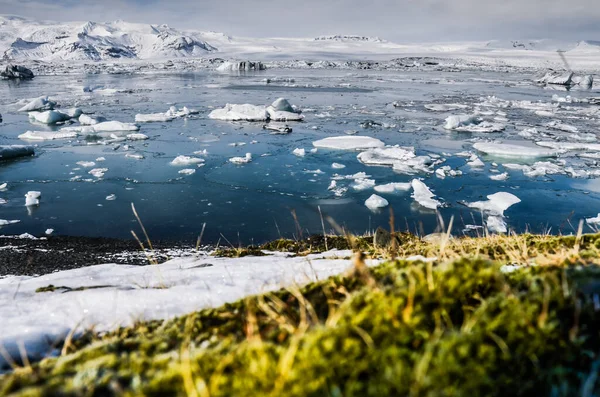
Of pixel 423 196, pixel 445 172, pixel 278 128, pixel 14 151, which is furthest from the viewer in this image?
pixel 278 128

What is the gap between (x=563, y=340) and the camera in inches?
42.3

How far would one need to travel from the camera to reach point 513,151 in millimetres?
13344

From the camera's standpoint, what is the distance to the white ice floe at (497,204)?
935 cm

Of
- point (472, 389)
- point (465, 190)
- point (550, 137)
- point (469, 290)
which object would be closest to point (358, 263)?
point (469, 290)

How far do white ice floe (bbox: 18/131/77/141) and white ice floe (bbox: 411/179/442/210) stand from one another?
15646mm

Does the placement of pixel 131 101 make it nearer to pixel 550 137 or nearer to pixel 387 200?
pixel 387 200

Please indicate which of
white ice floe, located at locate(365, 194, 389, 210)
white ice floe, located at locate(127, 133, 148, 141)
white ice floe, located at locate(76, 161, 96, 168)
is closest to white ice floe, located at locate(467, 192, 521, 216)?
white ice floe, located at locate(365, 194, 389, 210)

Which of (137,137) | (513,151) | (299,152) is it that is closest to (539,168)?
(513,151)

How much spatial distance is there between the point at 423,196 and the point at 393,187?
1.03m

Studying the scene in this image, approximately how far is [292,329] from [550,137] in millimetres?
18213

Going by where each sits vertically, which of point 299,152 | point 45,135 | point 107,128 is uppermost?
point 107,128

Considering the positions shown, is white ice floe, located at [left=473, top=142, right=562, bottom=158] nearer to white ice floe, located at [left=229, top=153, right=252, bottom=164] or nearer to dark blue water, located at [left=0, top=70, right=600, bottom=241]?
dark blue water, located at [left=0, top=70, right=600, bottom=241]

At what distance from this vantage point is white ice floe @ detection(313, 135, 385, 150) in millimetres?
14422

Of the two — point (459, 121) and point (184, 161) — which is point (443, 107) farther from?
point (184, 161)
